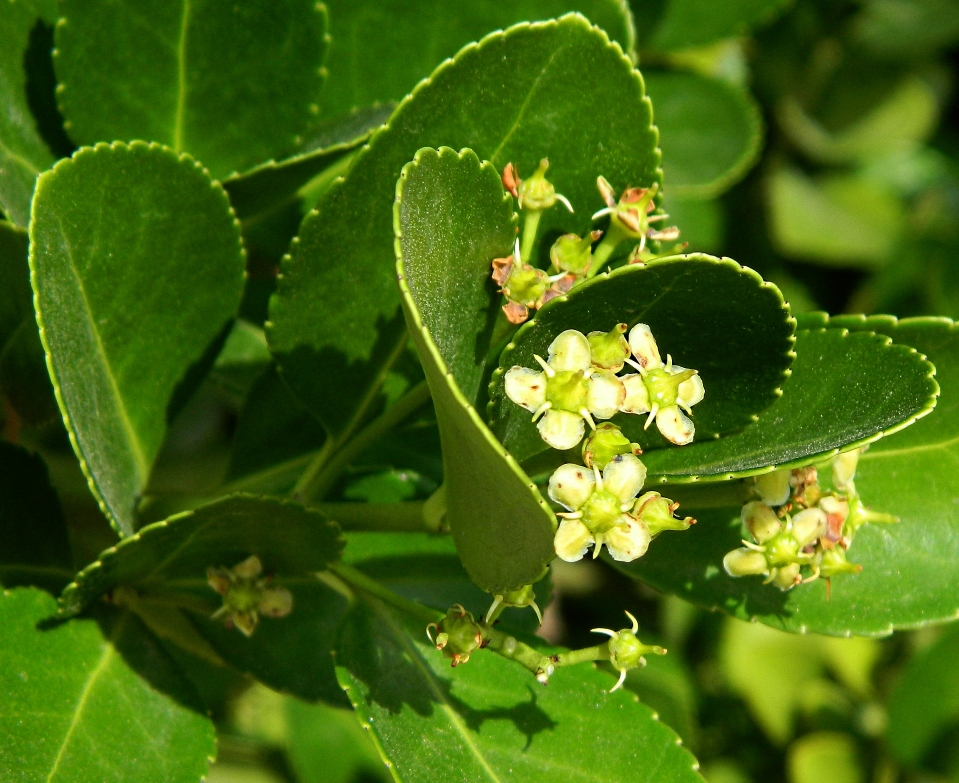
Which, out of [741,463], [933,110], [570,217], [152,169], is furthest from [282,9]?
[933,110]

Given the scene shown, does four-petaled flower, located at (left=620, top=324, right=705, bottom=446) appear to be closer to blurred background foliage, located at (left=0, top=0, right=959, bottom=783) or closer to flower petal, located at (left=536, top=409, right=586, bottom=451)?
flower petal, located at (left=536, top=409, right=586, bottom=451)

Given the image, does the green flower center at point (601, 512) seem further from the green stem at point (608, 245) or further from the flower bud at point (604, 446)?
the green stem at point (608, 245)

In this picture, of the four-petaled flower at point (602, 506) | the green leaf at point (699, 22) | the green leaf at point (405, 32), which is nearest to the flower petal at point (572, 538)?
the four-petaled flower at point (602, 506)

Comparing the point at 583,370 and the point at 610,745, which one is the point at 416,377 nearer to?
the point at 583,370

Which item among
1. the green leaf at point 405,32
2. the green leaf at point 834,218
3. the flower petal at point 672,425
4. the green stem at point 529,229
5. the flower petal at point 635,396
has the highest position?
the green leaf at point 405,32

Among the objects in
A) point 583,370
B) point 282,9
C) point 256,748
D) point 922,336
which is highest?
point 282,9

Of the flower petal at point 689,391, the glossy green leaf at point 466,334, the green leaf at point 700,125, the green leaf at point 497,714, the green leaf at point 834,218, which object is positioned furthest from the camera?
the green leaf at point 834,218
